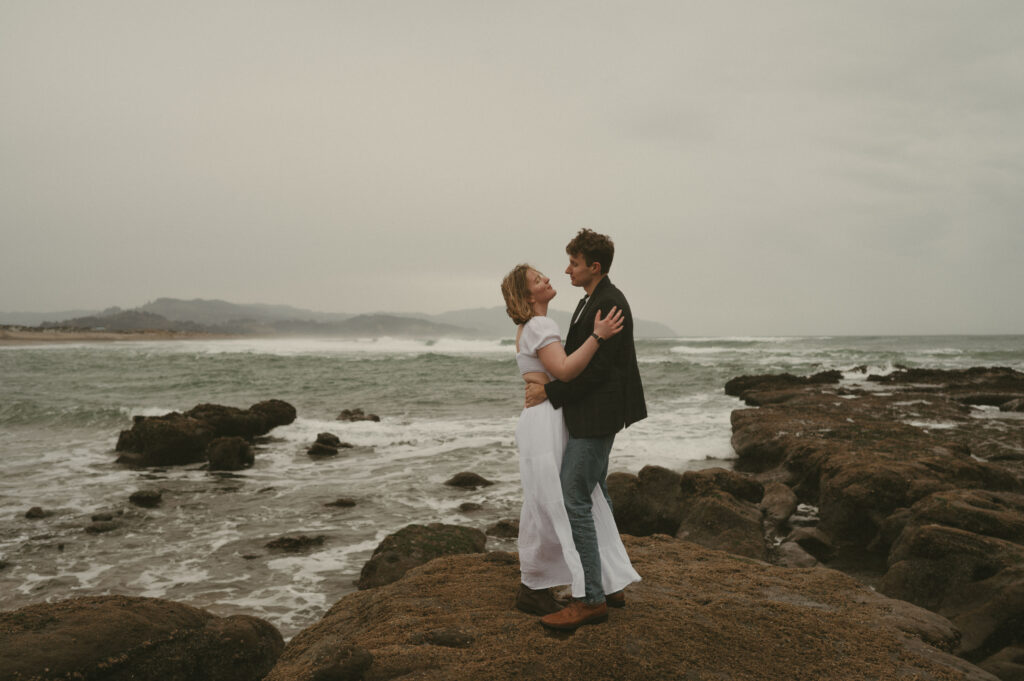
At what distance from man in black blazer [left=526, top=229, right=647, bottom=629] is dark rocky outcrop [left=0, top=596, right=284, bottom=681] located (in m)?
2.52

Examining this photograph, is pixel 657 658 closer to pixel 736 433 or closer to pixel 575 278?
pixel 575 278

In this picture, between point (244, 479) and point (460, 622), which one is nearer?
point (460, 622)

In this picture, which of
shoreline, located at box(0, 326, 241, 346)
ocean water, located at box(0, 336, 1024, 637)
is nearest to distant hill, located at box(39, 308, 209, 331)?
shoreline, located at box(0, 326, 241, 346)

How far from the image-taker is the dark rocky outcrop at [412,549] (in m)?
6.29

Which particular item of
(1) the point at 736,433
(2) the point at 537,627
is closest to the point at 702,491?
(2) the point at 537,627

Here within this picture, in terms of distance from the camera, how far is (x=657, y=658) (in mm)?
3305

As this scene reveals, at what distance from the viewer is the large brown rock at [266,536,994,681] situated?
10.6 feet

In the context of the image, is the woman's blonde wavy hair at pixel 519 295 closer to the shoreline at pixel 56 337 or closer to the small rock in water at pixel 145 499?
the small rock in water at pixel 145 499

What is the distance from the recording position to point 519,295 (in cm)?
370

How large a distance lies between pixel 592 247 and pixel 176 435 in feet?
43.0

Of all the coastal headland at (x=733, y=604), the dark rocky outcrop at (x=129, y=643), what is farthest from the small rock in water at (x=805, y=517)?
the dark rocky outcrop at (x=129, y=643)

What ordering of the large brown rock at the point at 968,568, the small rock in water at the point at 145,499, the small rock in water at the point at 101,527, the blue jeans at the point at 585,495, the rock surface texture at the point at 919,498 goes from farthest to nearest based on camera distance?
the small rock in water at the point at 145,499
the small rock in water at the point at 101,527
the rock surface texture at the point at 919,498
the large brown rock at the point at 968,568
the blue jeans at the point at 585,495

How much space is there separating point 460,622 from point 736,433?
37.9 ft

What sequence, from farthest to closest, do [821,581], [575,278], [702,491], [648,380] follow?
[648,380] → [702,491] → [821,581] → [575,278]
